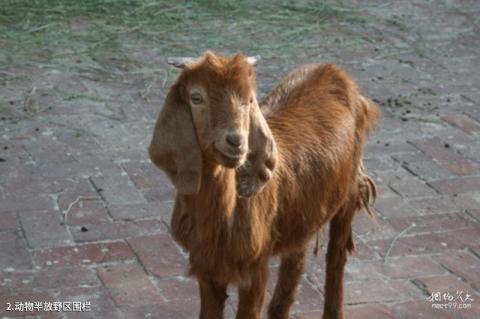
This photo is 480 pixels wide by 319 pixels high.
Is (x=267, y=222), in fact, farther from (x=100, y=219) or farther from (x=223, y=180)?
(x=100, y=219)

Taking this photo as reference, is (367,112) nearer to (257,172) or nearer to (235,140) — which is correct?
(257,172)

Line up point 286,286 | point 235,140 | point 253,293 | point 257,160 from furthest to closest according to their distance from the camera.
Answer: point 286,286, point 253,293, point 257,160, point 235,140

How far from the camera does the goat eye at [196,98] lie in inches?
163

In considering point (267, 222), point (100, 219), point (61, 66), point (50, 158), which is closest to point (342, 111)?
point (267, 222)

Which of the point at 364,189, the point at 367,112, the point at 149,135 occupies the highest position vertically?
the point at 367,112

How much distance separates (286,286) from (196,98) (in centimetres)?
149

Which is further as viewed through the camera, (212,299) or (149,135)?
(149,135)

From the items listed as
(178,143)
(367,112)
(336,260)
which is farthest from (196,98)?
(336,260)

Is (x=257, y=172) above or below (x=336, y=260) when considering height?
above

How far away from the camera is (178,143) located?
420 cm

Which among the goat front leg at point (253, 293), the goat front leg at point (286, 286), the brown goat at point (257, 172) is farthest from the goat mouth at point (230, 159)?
the goat front leg at point (286, 286)

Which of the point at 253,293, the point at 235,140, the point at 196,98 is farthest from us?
the point at 253,293

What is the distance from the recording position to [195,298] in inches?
219

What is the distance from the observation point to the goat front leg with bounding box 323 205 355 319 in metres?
5.29
